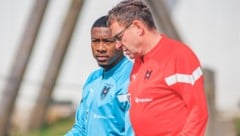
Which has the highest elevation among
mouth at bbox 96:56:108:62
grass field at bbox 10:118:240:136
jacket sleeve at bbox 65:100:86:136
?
mouth at bbox 96:56:108:62

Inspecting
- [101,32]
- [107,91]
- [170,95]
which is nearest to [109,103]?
[107,91]

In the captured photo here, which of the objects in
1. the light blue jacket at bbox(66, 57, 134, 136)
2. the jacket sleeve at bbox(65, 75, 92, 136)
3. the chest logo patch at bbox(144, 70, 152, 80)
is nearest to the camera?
the chest logo patch at bbox(144, 70, 152, 80)

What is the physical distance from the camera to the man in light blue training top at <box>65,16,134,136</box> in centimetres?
606

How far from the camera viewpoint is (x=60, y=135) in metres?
11.8

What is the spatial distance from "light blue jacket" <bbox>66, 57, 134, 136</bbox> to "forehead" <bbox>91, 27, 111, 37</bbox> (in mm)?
190

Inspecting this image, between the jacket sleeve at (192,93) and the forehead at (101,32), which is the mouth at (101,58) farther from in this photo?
the jacket sleeve at (192,93)

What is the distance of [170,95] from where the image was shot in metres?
5.33

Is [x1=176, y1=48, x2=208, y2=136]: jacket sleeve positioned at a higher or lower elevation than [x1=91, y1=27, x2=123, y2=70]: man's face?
lower

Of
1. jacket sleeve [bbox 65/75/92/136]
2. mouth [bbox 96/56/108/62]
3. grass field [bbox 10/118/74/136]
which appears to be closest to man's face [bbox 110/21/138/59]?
mouth [bbox 96/56/108/62]

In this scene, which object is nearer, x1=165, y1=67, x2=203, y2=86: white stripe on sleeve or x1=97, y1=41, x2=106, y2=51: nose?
x1=165, y1=67, x2=203, y2=86: white stripe on sleeve

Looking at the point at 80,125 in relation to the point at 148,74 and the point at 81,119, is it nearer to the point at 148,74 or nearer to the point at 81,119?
the point at 81,119

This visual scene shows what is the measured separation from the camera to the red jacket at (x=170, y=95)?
5250 millimetres

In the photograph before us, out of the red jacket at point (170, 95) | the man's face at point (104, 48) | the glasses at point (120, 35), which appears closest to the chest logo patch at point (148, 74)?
the red jacket at point (170, 95)

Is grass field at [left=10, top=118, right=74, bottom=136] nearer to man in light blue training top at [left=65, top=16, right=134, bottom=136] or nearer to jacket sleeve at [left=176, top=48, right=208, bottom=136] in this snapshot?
man in light blue training top at [left=65, top=16, right=134, bottom=136]
